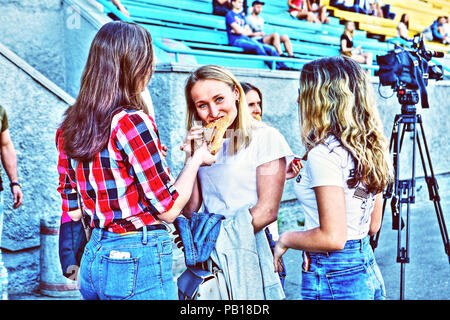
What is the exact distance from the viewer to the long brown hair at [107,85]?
5.75ft

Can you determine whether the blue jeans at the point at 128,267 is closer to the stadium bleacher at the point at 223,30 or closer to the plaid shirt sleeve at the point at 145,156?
the plaid shirt sleeve at the point at 145,156

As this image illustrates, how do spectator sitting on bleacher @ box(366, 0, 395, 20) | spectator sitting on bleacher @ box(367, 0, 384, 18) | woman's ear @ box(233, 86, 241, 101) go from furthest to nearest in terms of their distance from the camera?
spectator sitting on bleacher @ box(367, 0, 384, 18) → spectator sitting on bleacher @ box(366, 0, 395, 20) → woman's ear @ box(233, 86, 241, 101)

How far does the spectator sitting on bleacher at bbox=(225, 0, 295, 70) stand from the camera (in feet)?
25.0

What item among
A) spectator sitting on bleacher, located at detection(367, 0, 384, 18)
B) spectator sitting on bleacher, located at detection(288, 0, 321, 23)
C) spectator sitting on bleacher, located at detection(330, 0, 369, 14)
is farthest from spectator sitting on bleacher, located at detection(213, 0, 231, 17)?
spectator sitting on bleacher, located at detection(367, 0, 384, 18)

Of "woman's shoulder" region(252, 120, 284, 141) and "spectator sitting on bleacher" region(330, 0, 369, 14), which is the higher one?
"spectator sitting on bleacher" region(330, 0, 369, 14)

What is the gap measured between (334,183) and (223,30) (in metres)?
6.99

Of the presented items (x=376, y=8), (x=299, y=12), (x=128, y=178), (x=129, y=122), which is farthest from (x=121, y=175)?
(x=376, y=8)

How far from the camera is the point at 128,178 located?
177 centimetres

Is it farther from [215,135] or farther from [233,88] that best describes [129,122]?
A: [233,88]

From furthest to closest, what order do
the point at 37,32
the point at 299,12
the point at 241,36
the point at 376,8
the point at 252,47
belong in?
the point at 376,8 → the point at 299,12 → the point at 241,36 → the point at 252,47 → the point at 37,32

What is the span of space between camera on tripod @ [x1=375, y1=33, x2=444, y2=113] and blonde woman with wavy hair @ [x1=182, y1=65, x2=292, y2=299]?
1.86 metres

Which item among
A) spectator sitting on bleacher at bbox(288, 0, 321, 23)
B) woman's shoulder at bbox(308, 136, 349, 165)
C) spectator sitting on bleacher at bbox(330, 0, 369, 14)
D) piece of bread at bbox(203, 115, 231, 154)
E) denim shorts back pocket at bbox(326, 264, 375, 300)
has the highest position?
spectator sitting on bleacher at bbox(330, 0, 369, 14)

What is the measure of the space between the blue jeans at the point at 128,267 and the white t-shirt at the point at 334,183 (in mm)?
571

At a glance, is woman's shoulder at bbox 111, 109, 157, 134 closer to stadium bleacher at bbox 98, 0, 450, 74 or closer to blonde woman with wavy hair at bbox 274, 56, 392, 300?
blonde woman with wavy hair at bbox 274, 56, 392, 300
